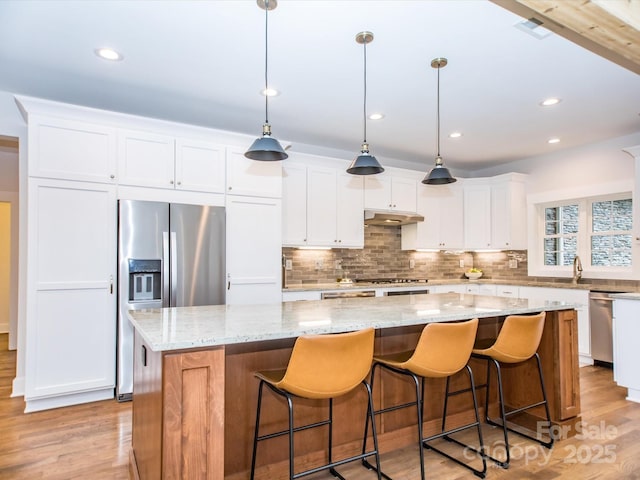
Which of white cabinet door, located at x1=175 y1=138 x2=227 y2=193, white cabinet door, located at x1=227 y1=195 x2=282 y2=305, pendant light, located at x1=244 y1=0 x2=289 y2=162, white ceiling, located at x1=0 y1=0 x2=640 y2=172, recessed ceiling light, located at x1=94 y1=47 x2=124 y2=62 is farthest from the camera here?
white cabinet door, located at x1=227 y1=195 x2=282 y2=305

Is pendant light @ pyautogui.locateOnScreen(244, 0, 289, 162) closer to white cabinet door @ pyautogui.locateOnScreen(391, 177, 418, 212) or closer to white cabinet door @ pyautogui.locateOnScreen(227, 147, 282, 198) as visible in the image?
white cabinet door @ pyautogui.locateOnScreen(227, 147, 282, 198)

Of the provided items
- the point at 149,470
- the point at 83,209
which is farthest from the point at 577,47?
the point at 83,209

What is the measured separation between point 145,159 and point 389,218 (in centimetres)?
305

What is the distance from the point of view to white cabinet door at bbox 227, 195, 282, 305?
3.92 m

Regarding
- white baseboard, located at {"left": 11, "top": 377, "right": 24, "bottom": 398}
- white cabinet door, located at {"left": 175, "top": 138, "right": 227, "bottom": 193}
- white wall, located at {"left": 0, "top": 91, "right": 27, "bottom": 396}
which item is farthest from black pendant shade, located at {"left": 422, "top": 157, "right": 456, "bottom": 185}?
white baseboard, located at {"left": 11, "top": 377, "right": 24, "bottom": 398}

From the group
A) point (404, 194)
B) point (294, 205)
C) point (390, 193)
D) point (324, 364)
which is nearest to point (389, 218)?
point (390, 193)

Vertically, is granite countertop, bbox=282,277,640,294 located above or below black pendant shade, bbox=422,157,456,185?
below

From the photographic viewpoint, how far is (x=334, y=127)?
4371 millimetres

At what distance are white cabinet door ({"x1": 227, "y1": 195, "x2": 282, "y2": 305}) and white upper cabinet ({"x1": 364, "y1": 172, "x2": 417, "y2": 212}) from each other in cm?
153

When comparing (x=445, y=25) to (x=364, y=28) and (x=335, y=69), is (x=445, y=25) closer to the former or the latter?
(x=364, y=28)

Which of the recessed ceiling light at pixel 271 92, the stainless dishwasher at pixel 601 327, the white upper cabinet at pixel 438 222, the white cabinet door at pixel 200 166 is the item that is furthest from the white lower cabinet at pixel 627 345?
the white cabinet door at pixel 200 166

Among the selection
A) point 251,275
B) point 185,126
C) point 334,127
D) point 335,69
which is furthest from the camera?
point 334,127

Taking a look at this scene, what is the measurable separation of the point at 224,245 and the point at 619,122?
427 cm

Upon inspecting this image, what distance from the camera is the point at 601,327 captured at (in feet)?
14.5
